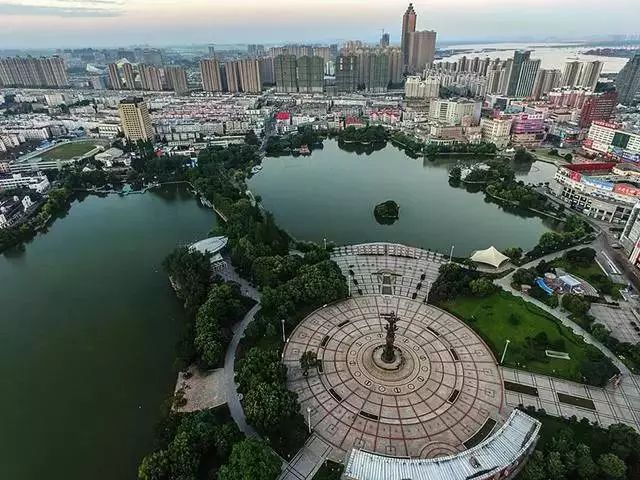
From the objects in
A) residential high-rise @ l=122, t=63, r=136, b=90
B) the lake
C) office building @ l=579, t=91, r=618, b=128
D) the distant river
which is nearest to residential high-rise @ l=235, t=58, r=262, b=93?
residential high-rise @ l=122, t=63, r=136, b=90

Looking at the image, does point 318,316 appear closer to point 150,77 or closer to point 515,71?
point 515,71

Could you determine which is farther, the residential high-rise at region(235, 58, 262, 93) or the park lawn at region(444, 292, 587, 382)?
the residential high-rise at region(235, 58, 262, 93)

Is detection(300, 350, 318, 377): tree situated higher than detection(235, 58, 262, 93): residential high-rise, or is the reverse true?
detection(235, 58, 262, 93): residential high-rise

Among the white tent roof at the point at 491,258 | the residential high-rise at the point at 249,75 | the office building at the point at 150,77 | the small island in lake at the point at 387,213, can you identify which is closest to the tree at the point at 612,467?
the white tent roof at the point at 491,258

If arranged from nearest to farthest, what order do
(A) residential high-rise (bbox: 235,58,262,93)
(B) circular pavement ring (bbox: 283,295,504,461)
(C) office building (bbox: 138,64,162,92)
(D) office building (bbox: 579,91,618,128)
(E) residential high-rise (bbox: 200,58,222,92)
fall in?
(B) circular pavement ring (bbox: 283,295,504,461) → (D) office building (bbox: 579,91,618,128) → (A) residential high-rise (bbox: 235,58,262,93) → (E) residential high-rise (bbox: 200,58,222,92) → (C) office building (bbox: 138,64,162,92)

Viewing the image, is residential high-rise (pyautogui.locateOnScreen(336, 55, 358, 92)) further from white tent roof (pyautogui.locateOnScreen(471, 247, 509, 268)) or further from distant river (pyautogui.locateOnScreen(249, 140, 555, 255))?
white tent roof (pyautogui.locateOnScreen(471, 247, 509, 268))

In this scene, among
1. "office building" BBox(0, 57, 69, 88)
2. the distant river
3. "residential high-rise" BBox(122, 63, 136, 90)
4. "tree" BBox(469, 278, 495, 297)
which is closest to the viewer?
"tree" BBox(469, 278, 495, 297)

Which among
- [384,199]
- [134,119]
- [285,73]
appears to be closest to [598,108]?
[384,199]
